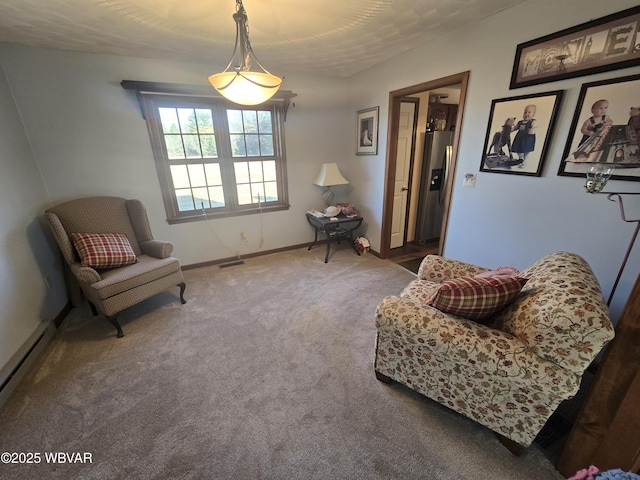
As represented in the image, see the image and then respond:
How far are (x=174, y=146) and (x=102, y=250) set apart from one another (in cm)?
136

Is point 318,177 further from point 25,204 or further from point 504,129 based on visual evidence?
point 25,204

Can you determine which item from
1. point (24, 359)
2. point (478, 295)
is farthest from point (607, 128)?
point (24, 359)

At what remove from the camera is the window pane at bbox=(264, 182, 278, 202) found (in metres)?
3.53

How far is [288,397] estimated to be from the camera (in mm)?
1575

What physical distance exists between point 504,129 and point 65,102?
12.6ft

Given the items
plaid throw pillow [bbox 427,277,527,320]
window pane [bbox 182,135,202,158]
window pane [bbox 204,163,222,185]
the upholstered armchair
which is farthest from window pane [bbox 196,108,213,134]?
plaid throw pillow [bbox 427,277,527,320]

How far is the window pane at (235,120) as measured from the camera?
309 centimetres

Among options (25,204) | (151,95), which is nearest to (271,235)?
(151,95)

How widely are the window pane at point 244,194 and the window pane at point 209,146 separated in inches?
19.0

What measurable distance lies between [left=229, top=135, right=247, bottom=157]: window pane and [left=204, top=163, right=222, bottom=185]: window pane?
273mm

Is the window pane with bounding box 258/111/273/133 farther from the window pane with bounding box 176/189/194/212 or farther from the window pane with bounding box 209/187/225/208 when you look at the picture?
the window pane with bounding box 176/189/194/212

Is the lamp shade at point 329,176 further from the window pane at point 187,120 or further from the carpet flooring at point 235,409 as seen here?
the carpet flooring at point 235,409

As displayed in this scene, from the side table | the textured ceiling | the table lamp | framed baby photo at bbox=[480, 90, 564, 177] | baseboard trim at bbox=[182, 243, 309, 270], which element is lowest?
baseboard trim at bbox=[182, 243, 309, 270]

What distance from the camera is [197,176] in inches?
123
